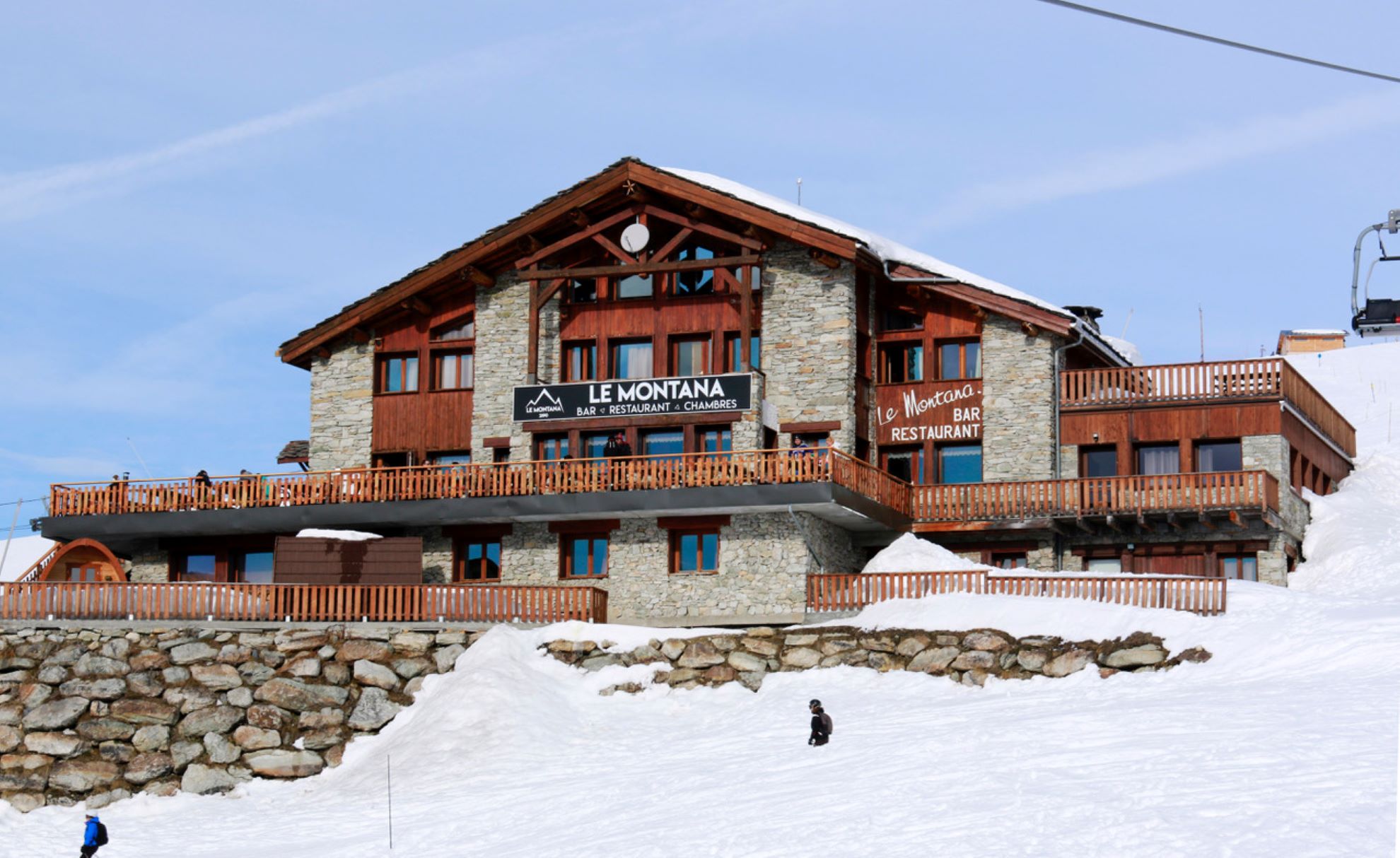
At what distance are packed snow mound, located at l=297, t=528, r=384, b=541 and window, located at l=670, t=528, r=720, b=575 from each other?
6.43 m

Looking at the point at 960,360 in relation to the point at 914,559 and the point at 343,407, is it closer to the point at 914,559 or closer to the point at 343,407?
the point at 914,559

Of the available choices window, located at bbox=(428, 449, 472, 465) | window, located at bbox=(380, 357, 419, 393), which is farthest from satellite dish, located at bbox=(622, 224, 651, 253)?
window, located at bbox=(380, 357, 419, 393)

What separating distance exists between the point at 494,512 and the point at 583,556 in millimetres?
2138

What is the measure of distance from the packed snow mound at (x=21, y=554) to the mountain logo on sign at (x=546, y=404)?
30.8 metres

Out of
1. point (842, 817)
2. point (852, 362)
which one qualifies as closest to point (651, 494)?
point (852, 362)

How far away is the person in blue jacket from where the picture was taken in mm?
30891

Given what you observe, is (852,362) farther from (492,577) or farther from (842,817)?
(842,817)

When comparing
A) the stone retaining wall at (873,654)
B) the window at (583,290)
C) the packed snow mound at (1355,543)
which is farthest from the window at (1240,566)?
the window at (583,290)

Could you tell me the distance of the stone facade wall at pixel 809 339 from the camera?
44.4 meters

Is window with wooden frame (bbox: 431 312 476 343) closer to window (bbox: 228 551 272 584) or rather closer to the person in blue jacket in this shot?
window (bbox: 228 551 272 584)

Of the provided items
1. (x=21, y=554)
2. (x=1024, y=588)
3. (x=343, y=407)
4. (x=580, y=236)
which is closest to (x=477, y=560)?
(x=343, y=407)

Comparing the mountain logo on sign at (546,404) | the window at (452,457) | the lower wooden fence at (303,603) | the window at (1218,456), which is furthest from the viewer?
the window at (452,457)

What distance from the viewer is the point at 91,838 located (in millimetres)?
30984

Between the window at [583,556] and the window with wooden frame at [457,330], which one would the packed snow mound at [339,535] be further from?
the window with wooden frame at [457,330]
